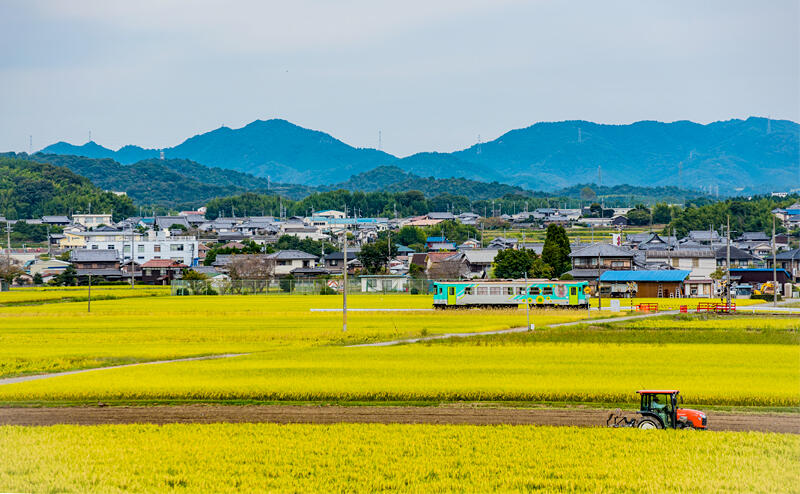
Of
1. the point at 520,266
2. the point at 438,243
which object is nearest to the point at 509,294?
the point at 520,266

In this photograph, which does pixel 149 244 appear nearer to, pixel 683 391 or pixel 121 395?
pixel 121 395

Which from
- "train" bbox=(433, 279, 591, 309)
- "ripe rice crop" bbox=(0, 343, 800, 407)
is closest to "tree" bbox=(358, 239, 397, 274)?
"train" bbox=(433, 279, 591, 309)

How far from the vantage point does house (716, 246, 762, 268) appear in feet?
205

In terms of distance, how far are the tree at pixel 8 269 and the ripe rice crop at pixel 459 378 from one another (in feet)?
149

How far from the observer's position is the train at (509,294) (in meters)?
40.1

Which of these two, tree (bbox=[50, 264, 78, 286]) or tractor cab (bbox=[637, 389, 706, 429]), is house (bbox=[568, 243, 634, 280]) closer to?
tree (bbox=[50, 264, 78, 286])

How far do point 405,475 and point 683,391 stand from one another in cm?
741

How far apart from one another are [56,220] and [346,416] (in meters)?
102

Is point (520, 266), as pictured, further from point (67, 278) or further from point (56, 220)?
point (56, 220)

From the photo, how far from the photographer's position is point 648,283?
5125 centimetres

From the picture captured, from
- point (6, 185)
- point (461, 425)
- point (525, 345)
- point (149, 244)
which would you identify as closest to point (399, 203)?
point (149, 244)

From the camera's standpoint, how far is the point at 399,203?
154 metres

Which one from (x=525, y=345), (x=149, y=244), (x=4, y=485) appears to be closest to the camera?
(x=4, y=485)

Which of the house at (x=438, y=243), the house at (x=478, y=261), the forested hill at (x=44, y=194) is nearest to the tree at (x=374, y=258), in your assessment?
the house at (x=478, y=261)
